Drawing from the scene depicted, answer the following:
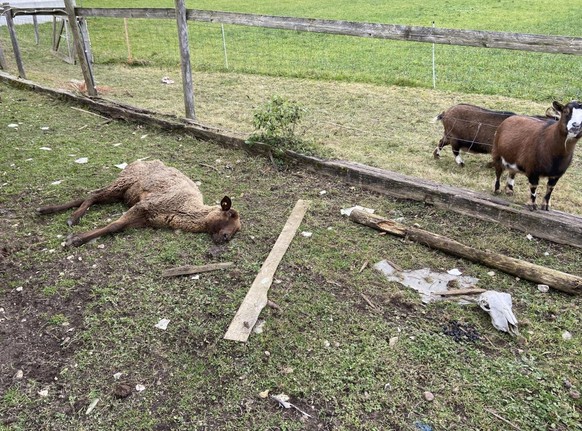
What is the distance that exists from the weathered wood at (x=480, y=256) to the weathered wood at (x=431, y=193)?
26.5 inches

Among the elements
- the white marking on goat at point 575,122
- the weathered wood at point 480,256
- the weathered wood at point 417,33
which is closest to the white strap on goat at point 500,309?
the weathered wood at point 480,256

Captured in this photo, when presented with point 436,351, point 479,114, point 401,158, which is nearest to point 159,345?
point 436,351

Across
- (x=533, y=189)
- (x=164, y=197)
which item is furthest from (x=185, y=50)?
(x=533, y=189)

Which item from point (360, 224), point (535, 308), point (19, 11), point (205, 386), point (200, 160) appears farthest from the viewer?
point (19, 11)

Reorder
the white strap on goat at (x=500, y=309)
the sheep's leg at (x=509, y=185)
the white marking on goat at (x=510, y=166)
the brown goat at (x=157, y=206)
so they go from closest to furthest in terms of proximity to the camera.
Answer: the white strap on goat at (x=500, y=309), the brown goat at (x=157, y=206), the white marking on goat at (x=510, y=166), the sheep's leg at (x=509, y=185)

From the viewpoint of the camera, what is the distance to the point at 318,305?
3.63 meters

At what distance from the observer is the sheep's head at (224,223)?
4398 mm

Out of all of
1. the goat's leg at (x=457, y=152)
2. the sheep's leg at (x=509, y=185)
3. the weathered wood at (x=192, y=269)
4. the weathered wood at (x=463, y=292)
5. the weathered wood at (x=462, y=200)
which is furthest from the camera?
the goat's leg at (x=457, y=152)

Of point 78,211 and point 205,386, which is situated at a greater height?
point 78,211

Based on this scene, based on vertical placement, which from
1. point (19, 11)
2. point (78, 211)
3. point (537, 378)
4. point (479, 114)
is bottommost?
point (537, 378)

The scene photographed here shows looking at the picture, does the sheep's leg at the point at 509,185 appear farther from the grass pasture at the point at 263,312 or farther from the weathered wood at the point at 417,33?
the weathered wood at the point at 417,33

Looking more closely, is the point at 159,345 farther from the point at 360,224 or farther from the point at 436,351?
the point at 360,224

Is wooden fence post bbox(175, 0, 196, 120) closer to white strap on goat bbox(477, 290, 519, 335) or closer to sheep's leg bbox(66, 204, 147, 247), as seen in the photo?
sheep's leg bbox(66, 204, 147, 247)

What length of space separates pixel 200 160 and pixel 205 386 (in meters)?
3.99
